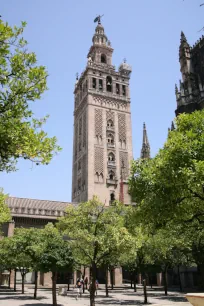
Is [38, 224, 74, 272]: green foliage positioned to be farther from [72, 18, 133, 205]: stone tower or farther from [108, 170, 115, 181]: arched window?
[108, 170, 115, 181]: arched window

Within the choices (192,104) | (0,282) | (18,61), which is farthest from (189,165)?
(192,104)

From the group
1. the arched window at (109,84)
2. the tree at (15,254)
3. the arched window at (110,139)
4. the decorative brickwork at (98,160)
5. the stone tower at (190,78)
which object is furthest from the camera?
the arched window at (109,84)

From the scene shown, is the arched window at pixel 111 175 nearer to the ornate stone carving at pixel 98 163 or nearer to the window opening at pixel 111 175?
the window opening at pixel 111 175

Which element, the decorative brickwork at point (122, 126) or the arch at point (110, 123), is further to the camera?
the decorative brickwork at point (122, 126)

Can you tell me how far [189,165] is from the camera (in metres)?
12.9

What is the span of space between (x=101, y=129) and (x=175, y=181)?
172 feet

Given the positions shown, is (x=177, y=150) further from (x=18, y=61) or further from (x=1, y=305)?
(x=1, y=305)

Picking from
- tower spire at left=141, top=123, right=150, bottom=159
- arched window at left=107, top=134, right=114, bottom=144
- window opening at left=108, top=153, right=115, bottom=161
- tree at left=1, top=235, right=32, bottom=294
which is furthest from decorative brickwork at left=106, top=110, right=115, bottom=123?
tree at left=1, top=235, right=32, bottom=294

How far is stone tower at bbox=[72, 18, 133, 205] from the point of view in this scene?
60.6m

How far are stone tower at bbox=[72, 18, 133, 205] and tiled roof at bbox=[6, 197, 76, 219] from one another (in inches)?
327

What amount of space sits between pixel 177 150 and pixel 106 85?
5964 cm

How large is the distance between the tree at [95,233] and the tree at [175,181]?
2.97m

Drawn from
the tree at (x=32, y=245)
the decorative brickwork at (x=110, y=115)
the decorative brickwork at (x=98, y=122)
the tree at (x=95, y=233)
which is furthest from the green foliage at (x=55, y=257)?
the decorative brickwork at (x=110, y=115)

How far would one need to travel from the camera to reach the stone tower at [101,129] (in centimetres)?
6059
